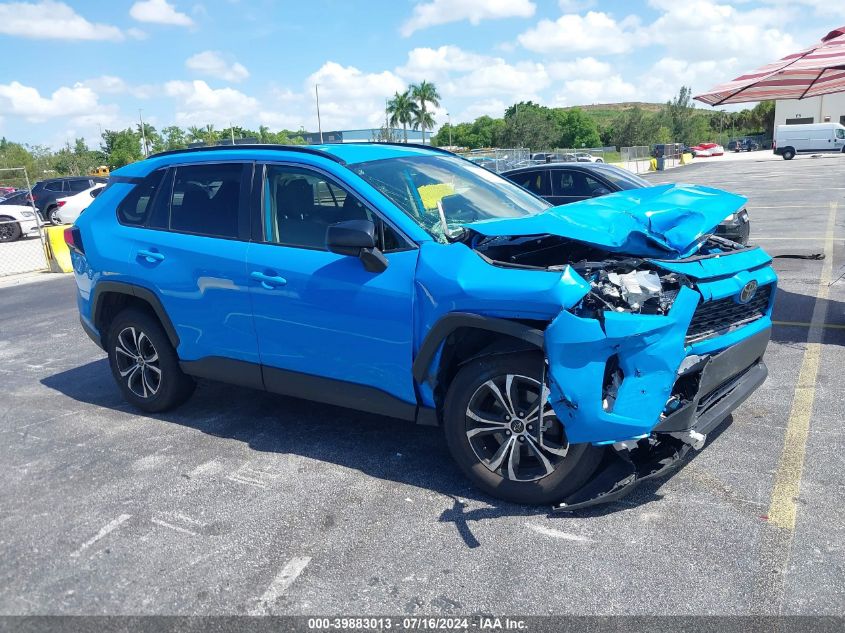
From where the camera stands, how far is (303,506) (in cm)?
367

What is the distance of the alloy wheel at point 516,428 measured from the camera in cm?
339

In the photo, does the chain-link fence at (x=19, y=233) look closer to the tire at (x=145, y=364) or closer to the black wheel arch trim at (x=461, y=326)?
the tire at (x=145, y=364)

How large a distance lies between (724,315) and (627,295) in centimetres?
75

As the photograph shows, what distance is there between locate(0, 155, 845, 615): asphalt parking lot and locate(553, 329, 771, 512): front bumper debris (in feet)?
0.52

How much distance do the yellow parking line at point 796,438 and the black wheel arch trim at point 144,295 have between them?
149 inches

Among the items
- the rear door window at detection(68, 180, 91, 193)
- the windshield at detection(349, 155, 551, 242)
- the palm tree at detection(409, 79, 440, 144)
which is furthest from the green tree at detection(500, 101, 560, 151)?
the windshield at detection(349, 155, 551, 242)

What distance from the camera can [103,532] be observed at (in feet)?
11.5

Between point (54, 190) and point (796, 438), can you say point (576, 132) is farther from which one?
point (796, 438)

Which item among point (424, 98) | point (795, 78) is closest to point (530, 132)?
point (424, 98)

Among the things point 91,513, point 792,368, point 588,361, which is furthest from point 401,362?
point 792,368

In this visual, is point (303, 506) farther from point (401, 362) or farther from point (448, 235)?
point (448, 235)

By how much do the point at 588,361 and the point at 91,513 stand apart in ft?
8.99

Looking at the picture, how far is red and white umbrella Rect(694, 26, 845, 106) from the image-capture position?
6449 mm

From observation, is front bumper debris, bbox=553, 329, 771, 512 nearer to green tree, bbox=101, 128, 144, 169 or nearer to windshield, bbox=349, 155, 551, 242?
windshield, bbox=349, 155, 551, 242
